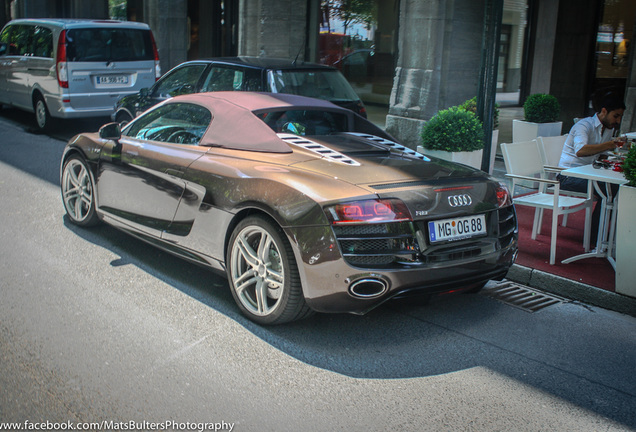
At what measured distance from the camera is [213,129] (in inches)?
205

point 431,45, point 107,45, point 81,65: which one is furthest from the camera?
point 107,45

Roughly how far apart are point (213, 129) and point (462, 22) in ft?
25.9

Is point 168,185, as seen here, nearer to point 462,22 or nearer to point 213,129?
point 213,129

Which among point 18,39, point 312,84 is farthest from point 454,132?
point 18,39

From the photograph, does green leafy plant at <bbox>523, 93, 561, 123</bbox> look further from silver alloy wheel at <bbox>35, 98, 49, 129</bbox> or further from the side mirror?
silver alloy wheel at <bbox>35, 98, 49, 129</bbox>

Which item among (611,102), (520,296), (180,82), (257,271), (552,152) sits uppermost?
(611,102)

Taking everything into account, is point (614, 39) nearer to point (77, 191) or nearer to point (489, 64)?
point (489, 64)

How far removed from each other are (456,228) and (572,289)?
161 cm

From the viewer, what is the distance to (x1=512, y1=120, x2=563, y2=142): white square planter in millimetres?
11234

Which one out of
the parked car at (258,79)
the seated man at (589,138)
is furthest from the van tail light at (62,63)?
the seated man at (589,138)

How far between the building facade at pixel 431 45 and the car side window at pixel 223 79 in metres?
1.84

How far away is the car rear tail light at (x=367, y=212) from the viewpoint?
13.3ft

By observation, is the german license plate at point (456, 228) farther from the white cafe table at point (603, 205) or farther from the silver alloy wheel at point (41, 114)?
the silver alloy wheel at point (41, 114)

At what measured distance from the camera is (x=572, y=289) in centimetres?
543
